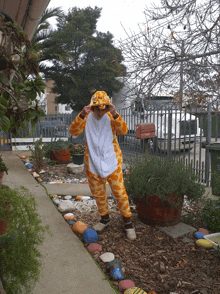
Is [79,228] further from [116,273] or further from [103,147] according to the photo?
[103,147]

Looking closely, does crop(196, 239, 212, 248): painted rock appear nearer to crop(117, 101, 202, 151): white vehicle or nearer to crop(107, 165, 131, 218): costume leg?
crop(107, 165, 131, 218): costume leg

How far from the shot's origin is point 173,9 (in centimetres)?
340

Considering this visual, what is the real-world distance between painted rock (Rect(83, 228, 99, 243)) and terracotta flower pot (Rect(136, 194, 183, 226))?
2.31 ft

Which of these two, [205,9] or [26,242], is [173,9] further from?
[26,242]

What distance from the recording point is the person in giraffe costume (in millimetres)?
2783

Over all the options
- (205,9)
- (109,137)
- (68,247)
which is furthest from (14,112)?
(205,9)

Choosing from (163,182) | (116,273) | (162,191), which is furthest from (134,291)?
(163,182)

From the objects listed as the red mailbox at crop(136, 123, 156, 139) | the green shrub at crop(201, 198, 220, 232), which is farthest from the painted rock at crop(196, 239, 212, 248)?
the red mailbox at crop(136, 123, 156, 139)

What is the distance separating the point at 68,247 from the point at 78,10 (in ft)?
77.8

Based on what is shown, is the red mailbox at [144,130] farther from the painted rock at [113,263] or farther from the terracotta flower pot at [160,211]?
the painted rock at [113,263]

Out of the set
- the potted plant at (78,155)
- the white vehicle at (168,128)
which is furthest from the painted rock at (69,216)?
the potted plant at (78,155)

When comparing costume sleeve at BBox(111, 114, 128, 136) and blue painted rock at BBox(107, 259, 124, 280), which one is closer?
blue painted rock at BBox(107, 259, 124, 280)

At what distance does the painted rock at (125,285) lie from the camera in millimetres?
2025

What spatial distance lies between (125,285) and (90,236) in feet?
2.78
